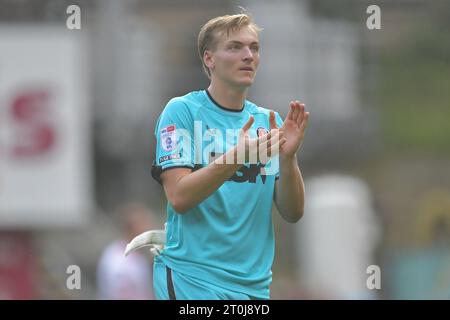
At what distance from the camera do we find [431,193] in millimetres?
20328

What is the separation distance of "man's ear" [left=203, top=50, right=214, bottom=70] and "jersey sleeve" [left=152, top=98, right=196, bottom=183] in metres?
0.22

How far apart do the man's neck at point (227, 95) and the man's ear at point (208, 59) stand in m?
0.10

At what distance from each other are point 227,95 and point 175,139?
338mm

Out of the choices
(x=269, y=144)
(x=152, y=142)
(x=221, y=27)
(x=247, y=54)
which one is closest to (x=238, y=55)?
(x=247, y=54)

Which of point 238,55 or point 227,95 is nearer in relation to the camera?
point 238,55

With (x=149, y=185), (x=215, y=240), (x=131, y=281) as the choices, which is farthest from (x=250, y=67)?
(x=149, y=185)

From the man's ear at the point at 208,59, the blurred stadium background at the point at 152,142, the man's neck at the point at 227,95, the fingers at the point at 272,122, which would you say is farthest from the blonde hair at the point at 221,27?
the blurred stadium background at the point at 152,142

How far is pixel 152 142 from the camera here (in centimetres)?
1939

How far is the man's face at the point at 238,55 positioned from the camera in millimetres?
6273

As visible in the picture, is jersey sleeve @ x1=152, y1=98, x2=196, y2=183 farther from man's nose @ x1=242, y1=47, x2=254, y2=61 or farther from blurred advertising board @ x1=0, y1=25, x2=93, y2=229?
blurred advertising board @ x1=0, y1=25, x2=93, y2=229

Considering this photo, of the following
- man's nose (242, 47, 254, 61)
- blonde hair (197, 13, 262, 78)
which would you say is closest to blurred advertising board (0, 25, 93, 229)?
blonde hair (197, 13, 262, 78)

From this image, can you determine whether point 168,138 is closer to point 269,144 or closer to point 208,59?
point 208,59

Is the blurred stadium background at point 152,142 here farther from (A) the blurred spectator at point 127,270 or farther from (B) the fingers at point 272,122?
(B) the fingers at point 272,122
